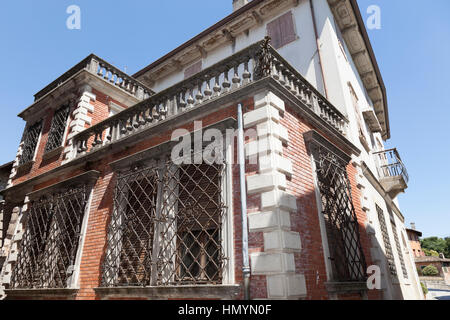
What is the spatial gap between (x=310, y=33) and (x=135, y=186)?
27.1 ft

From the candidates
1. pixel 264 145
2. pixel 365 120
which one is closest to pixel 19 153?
pixel 264 145

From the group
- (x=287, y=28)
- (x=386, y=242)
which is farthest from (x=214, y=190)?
(x=287, y=28)

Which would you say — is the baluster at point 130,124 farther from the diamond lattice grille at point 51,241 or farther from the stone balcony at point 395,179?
the stone balcony at point 395,179

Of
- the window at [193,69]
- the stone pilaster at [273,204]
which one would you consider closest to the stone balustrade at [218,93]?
the stone pilaster at [273,204]

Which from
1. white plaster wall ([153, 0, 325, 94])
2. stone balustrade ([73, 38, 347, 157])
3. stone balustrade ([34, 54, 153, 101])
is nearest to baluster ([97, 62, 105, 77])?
stone balustrade ([34, 54, 153, 101])

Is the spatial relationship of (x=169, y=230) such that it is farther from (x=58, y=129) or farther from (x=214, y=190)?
(x=58, y=129)

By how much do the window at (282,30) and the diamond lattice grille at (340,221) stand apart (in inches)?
234

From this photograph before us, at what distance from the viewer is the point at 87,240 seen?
7.32 meters

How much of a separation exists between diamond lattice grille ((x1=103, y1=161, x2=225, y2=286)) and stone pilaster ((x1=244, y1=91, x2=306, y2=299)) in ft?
2.58

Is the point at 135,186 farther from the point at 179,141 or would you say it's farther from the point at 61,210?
the point at 61,210

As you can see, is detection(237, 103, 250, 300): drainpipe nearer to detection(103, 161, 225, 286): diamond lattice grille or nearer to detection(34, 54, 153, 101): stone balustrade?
detection(103, 161, 225, 286): diamond lattice grille

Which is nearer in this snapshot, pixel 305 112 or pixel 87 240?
pixel 305 112

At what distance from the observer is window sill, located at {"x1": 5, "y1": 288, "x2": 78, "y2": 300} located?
685cm

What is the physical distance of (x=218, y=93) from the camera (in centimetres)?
652
